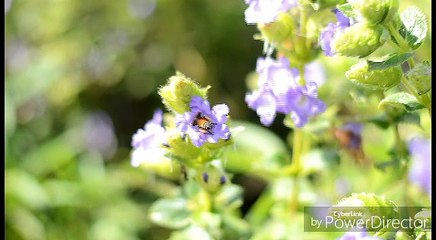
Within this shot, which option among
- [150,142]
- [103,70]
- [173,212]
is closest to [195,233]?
[173,212]

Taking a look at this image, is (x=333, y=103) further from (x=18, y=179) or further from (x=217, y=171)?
(x=18, y=179)

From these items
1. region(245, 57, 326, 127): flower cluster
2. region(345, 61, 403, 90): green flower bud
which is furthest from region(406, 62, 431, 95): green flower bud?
region(245, 57, 326, 127): flower cluster

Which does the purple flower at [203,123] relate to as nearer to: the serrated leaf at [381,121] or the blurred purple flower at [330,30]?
the blurred purple flower at [330,30]

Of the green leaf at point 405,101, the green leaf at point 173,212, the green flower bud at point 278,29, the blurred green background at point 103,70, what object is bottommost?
the green leaf at point 173,212

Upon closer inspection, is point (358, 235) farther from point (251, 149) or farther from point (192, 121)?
point (251, 149)

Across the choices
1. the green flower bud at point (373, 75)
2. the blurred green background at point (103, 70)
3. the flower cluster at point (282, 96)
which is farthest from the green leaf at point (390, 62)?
the blurred green background at point (103, 70)

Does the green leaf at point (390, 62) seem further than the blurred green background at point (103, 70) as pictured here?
No
